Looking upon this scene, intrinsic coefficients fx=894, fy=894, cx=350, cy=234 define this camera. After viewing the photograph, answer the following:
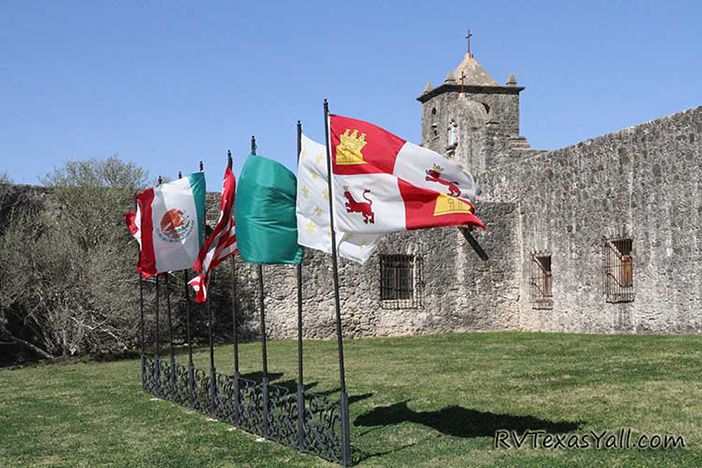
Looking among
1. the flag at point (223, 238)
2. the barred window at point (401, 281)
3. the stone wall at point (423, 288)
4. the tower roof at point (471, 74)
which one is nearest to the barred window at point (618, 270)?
the stone wall at point (423, 288)

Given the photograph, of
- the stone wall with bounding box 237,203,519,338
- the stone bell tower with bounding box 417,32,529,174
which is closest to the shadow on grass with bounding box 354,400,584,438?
the stone wall with bounding box 237,203,519,338

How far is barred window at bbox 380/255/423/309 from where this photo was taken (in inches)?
839

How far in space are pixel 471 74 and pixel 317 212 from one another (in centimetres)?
2689

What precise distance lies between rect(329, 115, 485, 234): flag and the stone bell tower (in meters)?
15.5

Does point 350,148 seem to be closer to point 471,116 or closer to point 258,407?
point 258,407

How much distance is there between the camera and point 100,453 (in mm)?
8812

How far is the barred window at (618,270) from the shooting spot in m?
18.4

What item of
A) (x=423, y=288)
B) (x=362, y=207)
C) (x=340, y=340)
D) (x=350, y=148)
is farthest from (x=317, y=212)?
(x=423, y=288)

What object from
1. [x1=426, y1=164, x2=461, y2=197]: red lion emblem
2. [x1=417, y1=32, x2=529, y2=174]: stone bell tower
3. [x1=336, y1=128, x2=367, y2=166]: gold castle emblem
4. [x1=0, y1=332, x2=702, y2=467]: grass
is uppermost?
[x1=417, y1=32, x2=529, y2=174]: stone bell tower

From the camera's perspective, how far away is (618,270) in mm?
18719

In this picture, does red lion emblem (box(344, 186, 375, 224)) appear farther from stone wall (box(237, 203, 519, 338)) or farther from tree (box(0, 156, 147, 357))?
stone wall (box(237, 203, 519, 338))

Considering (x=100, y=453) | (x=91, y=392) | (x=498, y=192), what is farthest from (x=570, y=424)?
(x=498, y=192)

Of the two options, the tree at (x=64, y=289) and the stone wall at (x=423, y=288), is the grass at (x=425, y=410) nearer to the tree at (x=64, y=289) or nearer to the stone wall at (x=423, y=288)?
the tree at (x=64, y=289)

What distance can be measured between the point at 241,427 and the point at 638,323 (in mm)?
10765
